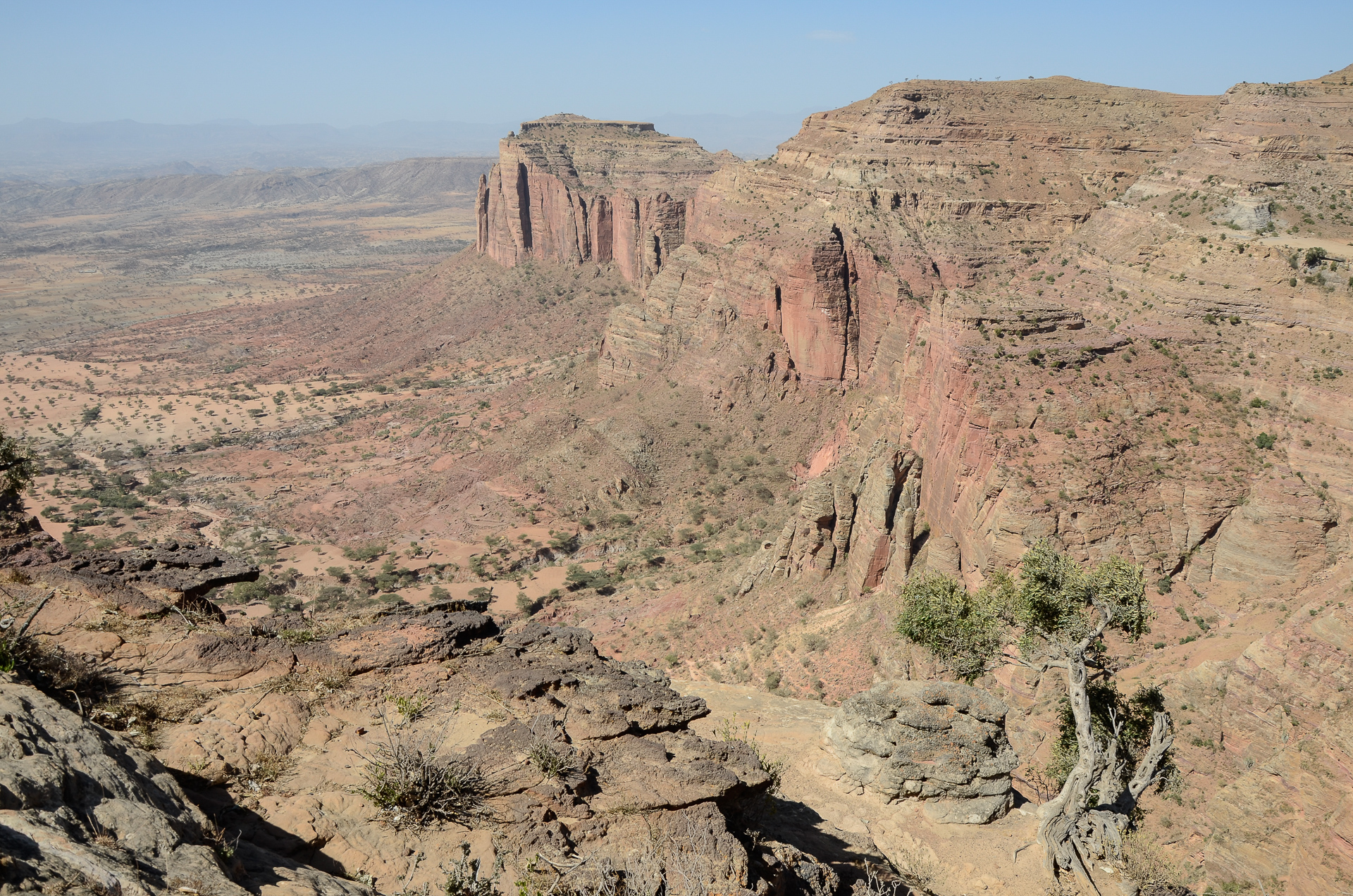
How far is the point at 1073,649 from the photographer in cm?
1645

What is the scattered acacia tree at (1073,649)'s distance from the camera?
52.9 feet

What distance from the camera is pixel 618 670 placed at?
15.1 meters

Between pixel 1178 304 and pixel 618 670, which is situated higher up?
pixel 1178 304

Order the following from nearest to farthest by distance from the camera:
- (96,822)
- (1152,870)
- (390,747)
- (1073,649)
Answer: (96,822) < (390,747) < (1152,870) < (1073,649)

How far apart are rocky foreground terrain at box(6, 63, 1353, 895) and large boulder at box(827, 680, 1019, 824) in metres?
0.16

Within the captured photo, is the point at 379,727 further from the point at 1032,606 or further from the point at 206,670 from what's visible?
the point at 1032,606

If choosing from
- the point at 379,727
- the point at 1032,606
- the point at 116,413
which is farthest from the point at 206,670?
the point at 116,413

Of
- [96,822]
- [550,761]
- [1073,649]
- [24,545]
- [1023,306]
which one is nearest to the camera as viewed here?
[96,822]

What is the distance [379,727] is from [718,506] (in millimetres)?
39629

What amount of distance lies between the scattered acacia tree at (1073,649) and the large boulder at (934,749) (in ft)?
3.92

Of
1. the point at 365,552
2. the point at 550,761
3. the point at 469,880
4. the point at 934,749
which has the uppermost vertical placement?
the point at 550,761

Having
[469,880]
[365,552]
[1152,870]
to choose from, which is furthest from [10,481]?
[365,552]

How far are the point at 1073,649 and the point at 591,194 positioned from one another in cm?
9517

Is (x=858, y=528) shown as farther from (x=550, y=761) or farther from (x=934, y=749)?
(x=550, y=761)
